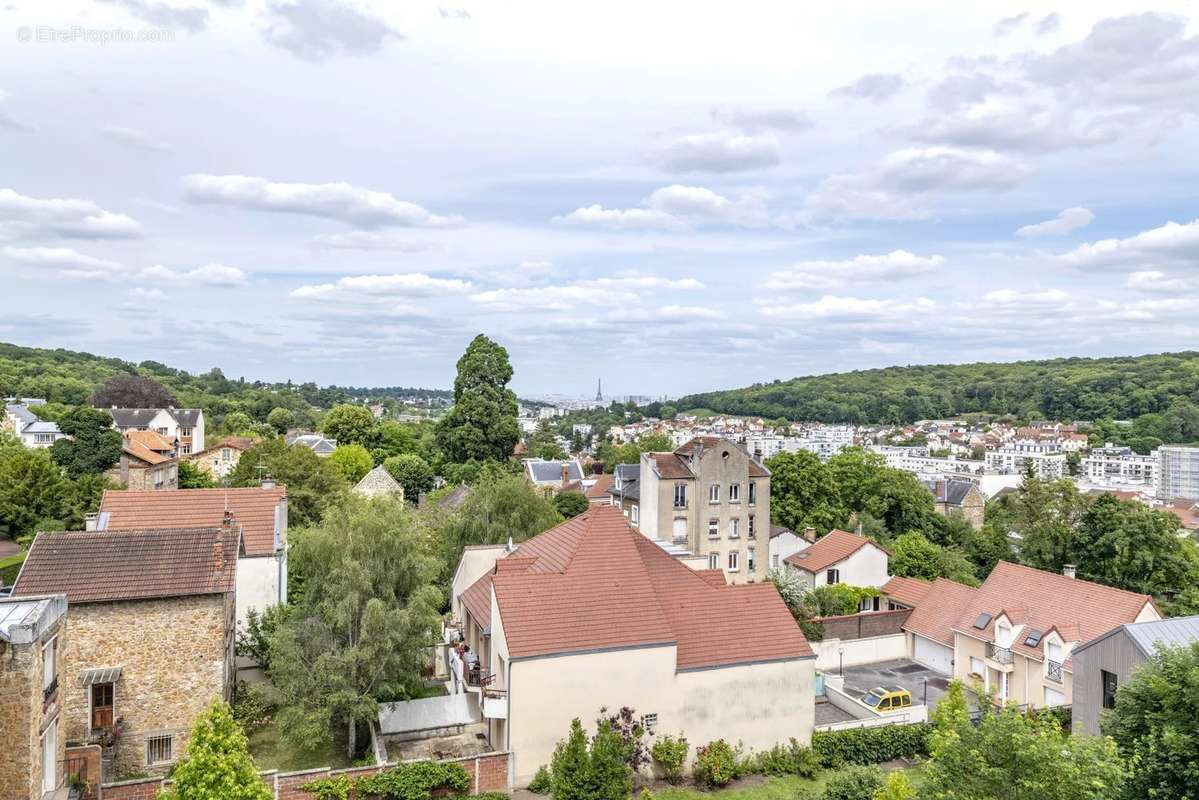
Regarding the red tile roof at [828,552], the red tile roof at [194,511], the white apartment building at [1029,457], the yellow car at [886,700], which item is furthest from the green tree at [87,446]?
the white apartment building at [1029,457]

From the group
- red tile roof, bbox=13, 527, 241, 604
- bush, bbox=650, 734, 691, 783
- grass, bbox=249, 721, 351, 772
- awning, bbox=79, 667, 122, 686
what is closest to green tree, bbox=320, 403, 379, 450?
grass, bbox=249, 721, 351, 772

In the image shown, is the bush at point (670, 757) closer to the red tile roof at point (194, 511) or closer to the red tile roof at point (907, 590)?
the red tile roof at point (194, 511)

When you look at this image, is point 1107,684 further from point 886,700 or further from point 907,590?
point 907,590

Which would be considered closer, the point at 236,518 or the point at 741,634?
the point at 741,634

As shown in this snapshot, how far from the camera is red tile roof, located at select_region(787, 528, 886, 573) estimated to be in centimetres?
4312

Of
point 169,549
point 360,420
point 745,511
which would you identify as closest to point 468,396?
point 360,420

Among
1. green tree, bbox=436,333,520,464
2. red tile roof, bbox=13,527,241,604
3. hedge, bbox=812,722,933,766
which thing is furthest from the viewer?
green tree, bbox=436,333,520,464

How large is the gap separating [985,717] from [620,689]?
11.1 meters

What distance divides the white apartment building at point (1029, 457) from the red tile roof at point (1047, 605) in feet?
406

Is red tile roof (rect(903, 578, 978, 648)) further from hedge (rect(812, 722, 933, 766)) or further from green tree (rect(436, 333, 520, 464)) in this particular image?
green tree (rect(436, 333, 520, 464))

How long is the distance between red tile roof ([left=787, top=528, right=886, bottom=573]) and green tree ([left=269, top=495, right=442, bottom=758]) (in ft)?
88.7

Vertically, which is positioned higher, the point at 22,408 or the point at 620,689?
the point at 22,408

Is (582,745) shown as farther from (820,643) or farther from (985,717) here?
(820,643)

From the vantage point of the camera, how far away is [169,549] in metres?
21.2
